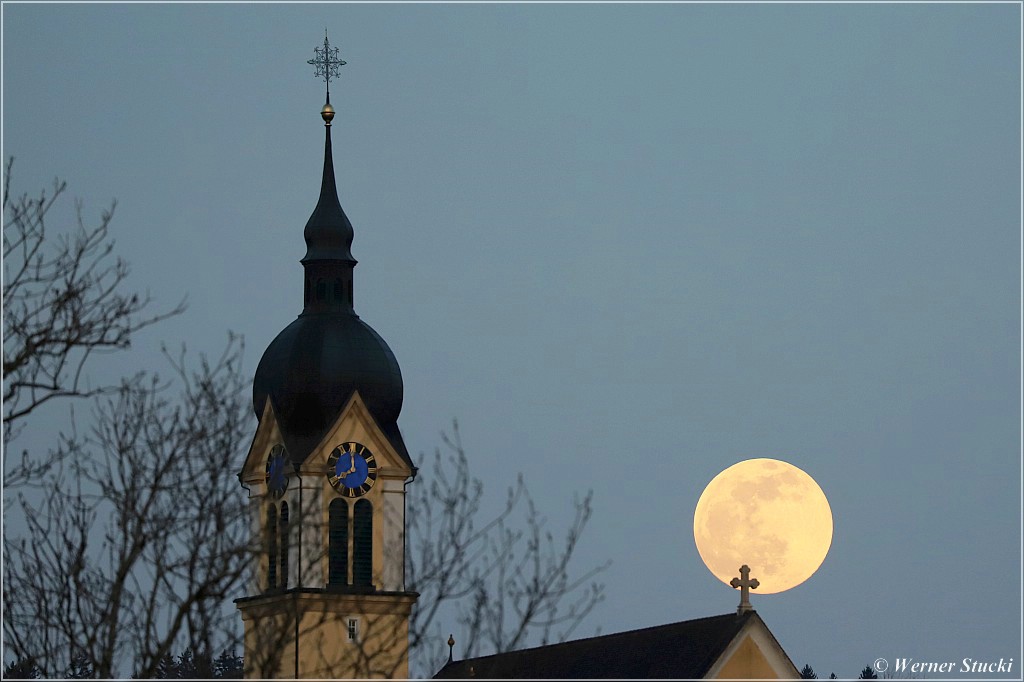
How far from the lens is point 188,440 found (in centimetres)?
2094

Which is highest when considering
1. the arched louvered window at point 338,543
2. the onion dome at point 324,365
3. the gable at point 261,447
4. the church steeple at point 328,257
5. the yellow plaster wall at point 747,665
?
the church steeple at point 328,257

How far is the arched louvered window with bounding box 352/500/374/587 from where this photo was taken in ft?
175

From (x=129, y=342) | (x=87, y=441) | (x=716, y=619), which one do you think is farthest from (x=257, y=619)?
(x=716, y=619)

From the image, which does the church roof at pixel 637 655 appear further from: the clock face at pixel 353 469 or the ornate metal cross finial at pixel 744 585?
the clock face at pixel 353 469

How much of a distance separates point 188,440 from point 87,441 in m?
1.52

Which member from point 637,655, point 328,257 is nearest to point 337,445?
point 328,257

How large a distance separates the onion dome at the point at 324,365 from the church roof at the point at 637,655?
27.2 ft

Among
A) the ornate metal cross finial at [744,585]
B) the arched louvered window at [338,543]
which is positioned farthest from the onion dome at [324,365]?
the ornate metal cross finial at [744,585]

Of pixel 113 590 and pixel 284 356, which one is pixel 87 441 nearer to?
pixel 113 590

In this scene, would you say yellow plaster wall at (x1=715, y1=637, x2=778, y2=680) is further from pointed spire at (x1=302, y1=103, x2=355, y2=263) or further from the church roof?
pointed spire at (x1=302, y1=103, x2=355, y2=263)

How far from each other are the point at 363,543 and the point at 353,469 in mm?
1697

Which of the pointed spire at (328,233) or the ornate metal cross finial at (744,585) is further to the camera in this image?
the pointed spire at (328,233)

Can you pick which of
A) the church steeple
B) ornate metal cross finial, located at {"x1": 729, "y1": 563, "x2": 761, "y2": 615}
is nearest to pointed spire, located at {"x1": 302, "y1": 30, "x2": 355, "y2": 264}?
the church steeple

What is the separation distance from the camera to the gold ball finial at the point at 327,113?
59.6 metres
